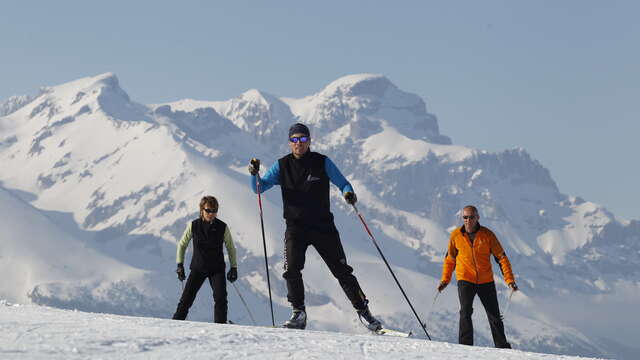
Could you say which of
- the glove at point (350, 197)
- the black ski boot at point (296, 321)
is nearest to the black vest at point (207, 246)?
the black ski boot at point (296, 321)

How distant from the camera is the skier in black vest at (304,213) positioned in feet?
37.9

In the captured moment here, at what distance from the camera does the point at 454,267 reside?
12.6 m

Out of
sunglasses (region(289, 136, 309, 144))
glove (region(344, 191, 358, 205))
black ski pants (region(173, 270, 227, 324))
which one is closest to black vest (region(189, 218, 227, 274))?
black ski pants (region(173, 270, 227, 324))

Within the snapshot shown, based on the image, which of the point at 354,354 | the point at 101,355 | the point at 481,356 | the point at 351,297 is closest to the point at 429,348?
the point at 481,356

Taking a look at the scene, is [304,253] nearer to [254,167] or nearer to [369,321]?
[369,321]

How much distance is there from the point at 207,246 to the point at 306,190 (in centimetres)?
194

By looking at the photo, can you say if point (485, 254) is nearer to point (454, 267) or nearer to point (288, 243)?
point (454, 267)

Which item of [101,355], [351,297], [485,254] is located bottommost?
[101,355]

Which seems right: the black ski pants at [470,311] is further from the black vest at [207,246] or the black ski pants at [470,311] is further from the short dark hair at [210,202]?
the short dark hair at [210,202]

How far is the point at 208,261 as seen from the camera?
1247 cm

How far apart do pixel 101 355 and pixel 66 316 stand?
308 centimetres

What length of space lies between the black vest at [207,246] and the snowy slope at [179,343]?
234cm

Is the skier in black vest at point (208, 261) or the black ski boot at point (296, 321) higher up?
the skier in black vest at point (208, 261)

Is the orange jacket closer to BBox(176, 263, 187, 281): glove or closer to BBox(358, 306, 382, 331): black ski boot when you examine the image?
BBox(358, 306, 382, 331): black ski boot
